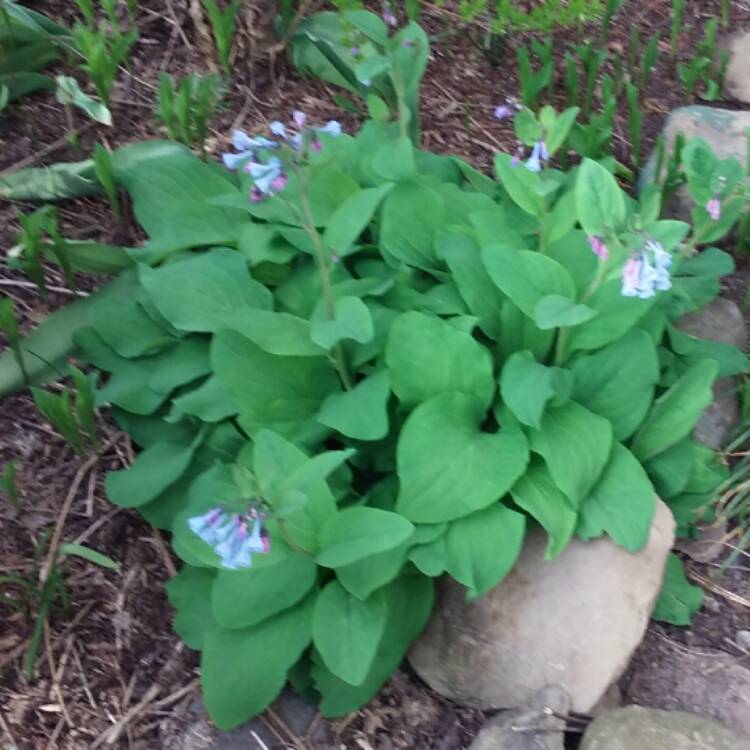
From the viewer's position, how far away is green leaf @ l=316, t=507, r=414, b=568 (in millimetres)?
1453

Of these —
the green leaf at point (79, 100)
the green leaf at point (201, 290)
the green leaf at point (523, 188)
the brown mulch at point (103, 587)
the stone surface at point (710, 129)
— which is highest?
the green leaf at point (523, 188)

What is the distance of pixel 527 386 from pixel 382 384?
251 millimetres

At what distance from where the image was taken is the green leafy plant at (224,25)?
2.33m

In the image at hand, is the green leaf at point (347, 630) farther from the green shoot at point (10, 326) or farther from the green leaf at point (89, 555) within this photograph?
the green shoot at point (10, 326)

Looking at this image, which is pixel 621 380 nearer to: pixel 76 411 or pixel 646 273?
pixel 646 273

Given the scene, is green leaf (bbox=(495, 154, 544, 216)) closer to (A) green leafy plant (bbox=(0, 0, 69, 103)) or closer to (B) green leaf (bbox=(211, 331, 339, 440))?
(B) green leaf (bbox=(211, 331, 339, 440))

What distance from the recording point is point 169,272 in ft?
5.99

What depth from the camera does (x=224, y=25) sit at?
7.75ft

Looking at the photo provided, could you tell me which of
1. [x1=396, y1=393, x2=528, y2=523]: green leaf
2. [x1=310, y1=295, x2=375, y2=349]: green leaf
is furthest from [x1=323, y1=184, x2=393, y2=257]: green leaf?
[x1=396, y1=393, x2=528, y2=523]: green leaf

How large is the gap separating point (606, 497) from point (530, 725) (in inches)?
16.3

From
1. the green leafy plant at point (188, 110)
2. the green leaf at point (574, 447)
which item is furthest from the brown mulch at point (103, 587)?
the green leaf at point (574, 447)

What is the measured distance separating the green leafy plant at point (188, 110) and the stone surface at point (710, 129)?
3.82ft

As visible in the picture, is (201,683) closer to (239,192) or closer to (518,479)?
(518,479)

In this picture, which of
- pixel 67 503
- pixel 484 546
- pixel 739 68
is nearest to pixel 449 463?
pixel 484 546
